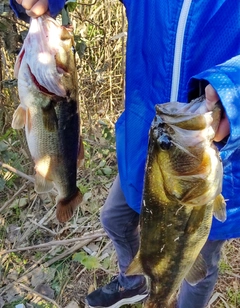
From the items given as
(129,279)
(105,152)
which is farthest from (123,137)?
(105,152)

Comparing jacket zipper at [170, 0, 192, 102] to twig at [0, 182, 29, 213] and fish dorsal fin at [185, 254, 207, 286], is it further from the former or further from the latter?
twig at [0, 182, 29, 213]

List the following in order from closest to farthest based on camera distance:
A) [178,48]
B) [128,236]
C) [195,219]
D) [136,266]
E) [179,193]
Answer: [179,193] < [195,219] < [178,48] < [136,266] < [128,236]

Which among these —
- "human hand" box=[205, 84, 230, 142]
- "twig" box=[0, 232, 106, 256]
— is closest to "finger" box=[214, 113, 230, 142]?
"human hand" box=[205, 84, 230, 142]

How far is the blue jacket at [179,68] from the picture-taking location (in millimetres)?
1249

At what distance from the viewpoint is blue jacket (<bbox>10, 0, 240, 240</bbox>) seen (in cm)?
125

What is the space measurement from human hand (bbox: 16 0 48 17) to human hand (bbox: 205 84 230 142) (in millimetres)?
646

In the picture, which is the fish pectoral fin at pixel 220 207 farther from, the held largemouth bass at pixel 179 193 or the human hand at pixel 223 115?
the human hand at pixel 223 115

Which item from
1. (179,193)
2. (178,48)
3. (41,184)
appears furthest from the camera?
(41,184)

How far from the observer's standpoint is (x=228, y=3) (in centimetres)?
145

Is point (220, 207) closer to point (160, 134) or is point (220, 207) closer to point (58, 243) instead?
point (160, 134)

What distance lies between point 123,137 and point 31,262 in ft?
4.93

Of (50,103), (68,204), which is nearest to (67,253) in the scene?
(68,204)

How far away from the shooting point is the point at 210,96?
46.5 inches

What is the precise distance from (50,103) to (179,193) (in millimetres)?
641
